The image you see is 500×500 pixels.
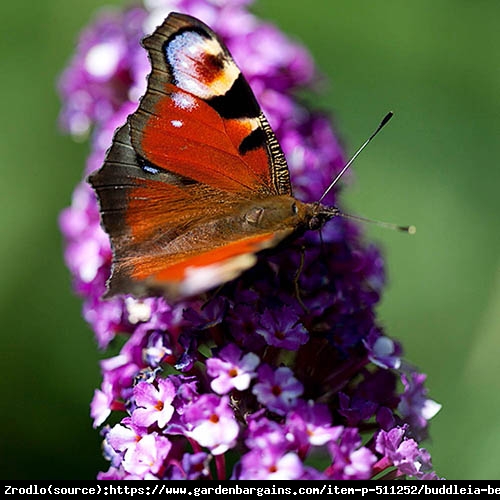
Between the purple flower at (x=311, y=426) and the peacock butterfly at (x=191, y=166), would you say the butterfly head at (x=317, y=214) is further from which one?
the purple flower at (x=311, y=426)

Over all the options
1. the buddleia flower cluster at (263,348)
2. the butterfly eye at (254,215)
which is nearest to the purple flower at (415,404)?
the buddleia flower cluster at (263,348)

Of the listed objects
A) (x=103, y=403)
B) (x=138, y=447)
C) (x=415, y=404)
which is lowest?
(x=103, y=403)

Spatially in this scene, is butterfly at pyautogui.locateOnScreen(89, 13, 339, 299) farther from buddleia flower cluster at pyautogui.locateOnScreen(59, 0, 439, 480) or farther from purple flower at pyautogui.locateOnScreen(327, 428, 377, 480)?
purple flower at pyautogui.locateOnScreen(327, 428, 377, 480)

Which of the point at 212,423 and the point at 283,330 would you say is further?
the point at 283,330

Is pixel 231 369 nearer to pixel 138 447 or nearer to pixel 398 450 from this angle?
pixel 138 447

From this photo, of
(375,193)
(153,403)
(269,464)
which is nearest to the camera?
(269,464)

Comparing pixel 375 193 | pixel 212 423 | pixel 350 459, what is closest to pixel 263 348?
pixel 212 423

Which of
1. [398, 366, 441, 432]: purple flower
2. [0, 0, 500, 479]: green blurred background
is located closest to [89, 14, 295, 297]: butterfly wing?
[398, 366, 441, 432]: purple flower

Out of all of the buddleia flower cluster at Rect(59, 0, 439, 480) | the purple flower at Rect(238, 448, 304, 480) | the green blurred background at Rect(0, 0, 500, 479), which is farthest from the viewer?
the green blurred background at Rect(0, 0, 500, 479)
